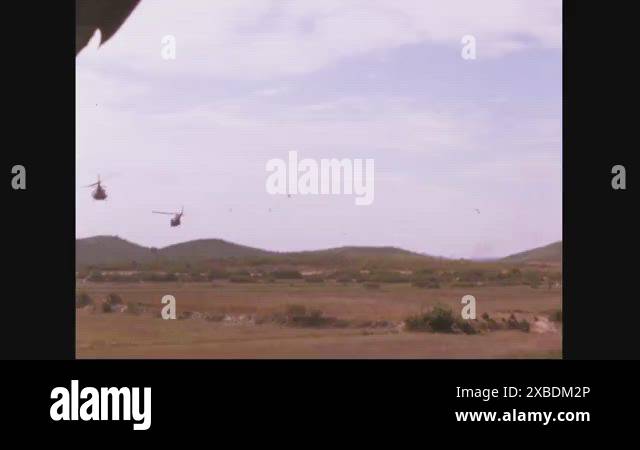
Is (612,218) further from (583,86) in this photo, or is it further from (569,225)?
(583,86)

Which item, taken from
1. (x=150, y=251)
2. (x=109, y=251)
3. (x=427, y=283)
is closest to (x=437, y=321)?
(x=427, y=283)

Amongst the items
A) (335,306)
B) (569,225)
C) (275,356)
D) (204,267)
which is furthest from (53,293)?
(569,225)

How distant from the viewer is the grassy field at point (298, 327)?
25.5ft

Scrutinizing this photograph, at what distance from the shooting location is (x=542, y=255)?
323 inches

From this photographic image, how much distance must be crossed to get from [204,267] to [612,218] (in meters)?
4.42

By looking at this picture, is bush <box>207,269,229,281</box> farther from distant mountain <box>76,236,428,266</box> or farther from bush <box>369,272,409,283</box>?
bush <box>369,272,409,283</box>

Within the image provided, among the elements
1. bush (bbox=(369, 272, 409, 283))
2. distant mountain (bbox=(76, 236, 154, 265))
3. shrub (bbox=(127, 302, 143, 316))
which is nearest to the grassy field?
shrub (bbox=(127, 302, 143, 316))

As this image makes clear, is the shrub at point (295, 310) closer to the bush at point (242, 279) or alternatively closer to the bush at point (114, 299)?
the bush at point (242, 279)

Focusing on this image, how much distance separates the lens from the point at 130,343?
788 centimetres

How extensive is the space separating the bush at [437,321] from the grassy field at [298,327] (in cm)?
8

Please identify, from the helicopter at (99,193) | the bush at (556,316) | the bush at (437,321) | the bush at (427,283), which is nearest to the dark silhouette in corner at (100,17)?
the helicopter at (99,193)

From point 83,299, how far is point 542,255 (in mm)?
5283
